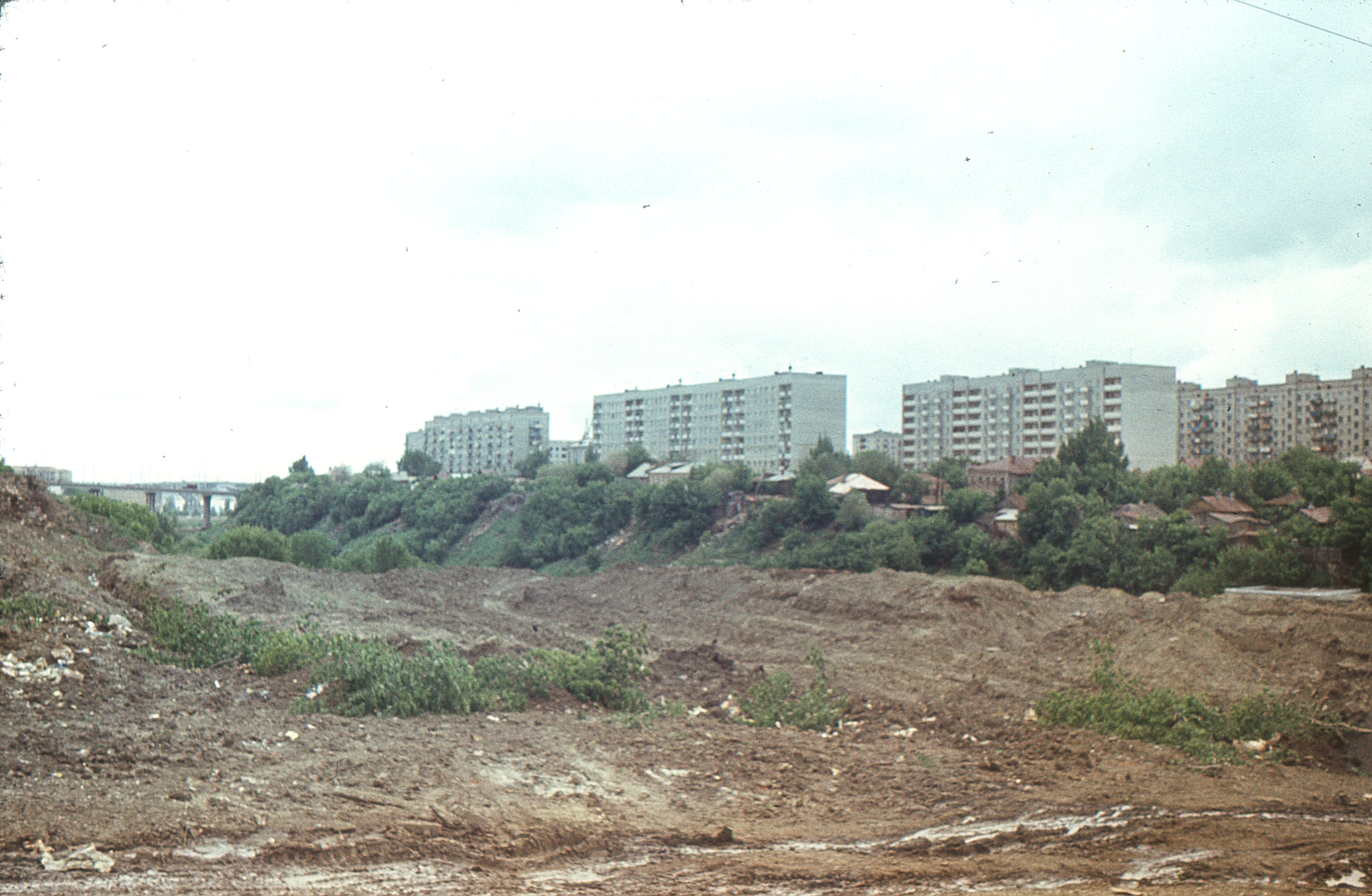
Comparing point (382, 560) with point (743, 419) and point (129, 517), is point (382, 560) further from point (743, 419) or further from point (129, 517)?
point (743, 419)

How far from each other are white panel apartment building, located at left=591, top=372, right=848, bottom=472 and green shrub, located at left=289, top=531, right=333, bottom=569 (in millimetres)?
34275

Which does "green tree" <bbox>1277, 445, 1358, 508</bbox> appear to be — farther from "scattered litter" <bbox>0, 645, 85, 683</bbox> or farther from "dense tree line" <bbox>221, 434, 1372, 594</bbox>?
"scattered litter" <bbox>0, 645, 85, 683</bbox>

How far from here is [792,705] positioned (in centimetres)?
1196

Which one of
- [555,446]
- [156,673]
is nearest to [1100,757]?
[156,673]

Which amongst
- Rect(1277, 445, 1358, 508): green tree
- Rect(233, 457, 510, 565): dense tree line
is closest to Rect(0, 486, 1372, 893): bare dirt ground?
Rect(1277, 445, 1358, 508): green tree

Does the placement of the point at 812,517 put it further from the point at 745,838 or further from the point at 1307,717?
the point at 745,838

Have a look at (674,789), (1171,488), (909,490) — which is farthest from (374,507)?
(674,789)

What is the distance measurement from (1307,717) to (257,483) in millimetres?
71499

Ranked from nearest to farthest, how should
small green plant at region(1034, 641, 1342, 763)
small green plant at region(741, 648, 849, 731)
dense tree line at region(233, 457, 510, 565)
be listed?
small green plant at region(1034, 641, 1342, 763), small green plant at region(741, 648, 849, 731), dense tree line at region(233, 457, 510, 565)

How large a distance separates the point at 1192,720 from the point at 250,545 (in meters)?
36.2

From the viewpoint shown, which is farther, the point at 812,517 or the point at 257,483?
the point at 257,483

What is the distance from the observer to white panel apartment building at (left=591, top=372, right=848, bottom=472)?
79.1m

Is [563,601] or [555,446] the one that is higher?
[555,446]

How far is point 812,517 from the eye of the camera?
4947 cm
